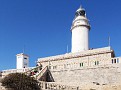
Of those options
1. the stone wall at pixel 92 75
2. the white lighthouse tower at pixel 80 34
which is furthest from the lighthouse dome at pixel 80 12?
the stone wall at pixel 92 75

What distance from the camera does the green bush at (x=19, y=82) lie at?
18469 millimetres

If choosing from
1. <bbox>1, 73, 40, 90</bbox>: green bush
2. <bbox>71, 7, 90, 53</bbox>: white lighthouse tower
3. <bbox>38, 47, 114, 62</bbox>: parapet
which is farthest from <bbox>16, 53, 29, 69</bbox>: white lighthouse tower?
<bbox>1, 73, 40, 90</bbox>: green bush

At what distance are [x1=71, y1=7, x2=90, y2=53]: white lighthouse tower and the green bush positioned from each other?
19888mm

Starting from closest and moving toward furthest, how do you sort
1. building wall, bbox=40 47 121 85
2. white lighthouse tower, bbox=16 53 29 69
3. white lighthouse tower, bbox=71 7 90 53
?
building wall, bbox=40 47 121 85 → white lighthouse tower, bbox=71 7 90 53 → white lighthouse tower, bbox=16 53 29 69

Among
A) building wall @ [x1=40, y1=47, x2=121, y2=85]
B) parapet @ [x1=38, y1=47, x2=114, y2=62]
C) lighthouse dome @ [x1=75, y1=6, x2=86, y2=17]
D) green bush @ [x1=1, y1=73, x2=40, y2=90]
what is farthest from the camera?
lighthouse dome @ [x1=75, y1=6, x2=86, y2=17]

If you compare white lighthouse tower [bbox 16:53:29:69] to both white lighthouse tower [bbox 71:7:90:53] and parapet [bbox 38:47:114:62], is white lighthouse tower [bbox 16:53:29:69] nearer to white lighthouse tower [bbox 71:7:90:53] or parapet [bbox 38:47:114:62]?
parapet [bbox 38:47:114:62]

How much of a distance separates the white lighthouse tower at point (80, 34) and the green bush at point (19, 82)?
19888 mm

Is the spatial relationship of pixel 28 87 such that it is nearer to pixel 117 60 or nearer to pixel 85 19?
pixel 117 60

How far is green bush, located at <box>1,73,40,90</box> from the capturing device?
18.5 m

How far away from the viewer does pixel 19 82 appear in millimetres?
18812

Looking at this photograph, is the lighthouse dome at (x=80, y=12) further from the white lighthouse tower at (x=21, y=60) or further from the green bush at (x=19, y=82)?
the green bush at (x=19, y=82)

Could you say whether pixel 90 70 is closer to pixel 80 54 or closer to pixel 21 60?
pixel 80 54

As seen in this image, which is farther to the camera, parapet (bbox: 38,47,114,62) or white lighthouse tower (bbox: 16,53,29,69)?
white lighthouse tower (bbox: 16,53,29,69)

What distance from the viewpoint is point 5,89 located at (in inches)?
720
